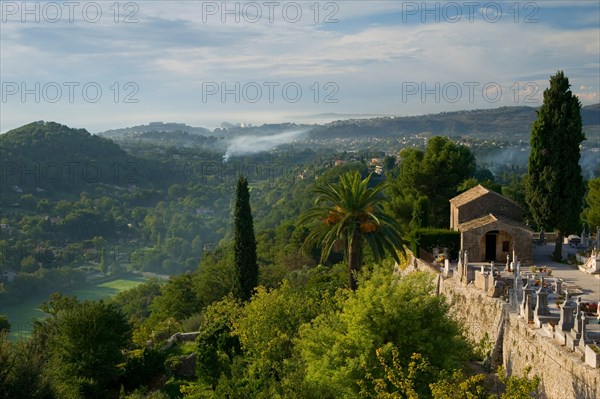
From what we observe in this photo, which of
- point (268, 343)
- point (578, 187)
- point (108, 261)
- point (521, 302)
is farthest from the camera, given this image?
point (108, 261)

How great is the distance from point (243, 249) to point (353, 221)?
8948mm

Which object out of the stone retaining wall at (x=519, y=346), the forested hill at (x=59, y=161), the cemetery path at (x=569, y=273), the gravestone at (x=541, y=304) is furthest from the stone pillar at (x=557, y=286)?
the forested hill at (x=59, y=161)

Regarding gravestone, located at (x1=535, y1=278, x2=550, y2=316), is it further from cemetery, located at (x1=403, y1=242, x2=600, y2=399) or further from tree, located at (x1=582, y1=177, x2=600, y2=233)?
tree, located at (x1=582, y1=177, x2=600, y2=233)

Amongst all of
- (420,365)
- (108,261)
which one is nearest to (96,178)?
(108,261)

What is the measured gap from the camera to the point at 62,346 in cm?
2219

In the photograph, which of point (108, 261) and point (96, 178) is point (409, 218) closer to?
point (108, 261)

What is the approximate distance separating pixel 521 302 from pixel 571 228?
10962 millimetres

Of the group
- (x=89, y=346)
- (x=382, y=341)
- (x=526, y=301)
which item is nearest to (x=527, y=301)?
(x=526, y=301)

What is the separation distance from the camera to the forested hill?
11450 cm

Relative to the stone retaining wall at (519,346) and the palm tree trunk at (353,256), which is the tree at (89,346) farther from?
the stone retaining wall at (519,346)

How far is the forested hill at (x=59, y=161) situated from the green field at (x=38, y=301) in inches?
1214

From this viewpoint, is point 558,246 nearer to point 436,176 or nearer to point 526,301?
point 526,301

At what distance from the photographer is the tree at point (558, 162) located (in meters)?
23.7

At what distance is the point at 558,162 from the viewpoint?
77.8ft
